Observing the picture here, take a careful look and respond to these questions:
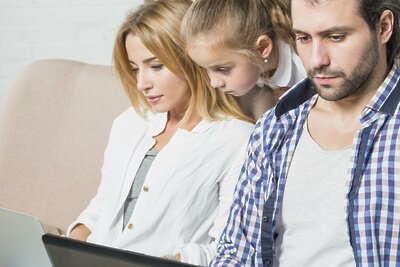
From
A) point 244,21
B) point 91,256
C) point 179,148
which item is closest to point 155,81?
point 179,148

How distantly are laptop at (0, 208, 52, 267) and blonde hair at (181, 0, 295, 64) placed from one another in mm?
517

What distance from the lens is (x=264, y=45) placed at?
1.70 m

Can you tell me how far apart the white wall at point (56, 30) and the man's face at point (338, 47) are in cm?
146

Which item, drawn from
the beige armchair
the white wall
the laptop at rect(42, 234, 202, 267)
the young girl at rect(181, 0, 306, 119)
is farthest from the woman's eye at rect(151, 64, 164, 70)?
the white wall

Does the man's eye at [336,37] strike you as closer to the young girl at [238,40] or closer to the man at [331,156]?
the man at [331,156]

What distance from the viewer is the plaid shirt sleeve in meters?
1.57

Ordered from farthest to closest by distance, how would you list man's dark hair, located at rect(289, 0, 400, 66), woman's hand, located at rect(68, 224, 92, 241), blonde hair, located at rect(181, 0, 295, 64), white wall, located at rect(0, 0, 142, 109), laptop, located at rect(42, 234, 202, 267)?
white wall, located at rect(0, 0, 142, 109), woman's hand, located at rect(68, 224, 92, 241), blonde hair, located at rect(181, 0, 295, 64), man's dark hair, located at rect(289, 0, 400, 66), laptop, located at rect(42, 234, 202, 267)

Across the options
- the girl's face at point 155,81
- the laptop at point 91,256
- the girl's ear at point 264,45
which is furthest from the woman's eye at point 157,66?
the laptop at point 91,256

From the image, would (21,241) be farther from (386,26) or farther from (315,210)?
(386,26)

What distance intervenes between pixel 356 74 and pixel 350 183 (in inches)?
7.2

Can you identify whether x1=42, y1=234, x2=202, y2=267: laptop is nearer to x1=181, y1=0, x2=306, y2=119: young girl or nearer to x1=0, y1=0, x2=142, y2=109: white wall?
x1=181, y1=0, x2=306, y2=119: young girl

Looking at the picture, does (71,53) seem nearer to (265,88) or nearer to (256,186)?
(265,88)

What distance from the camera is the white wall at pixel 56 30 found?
2.92m

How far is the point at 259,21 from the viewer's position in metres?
1.69
